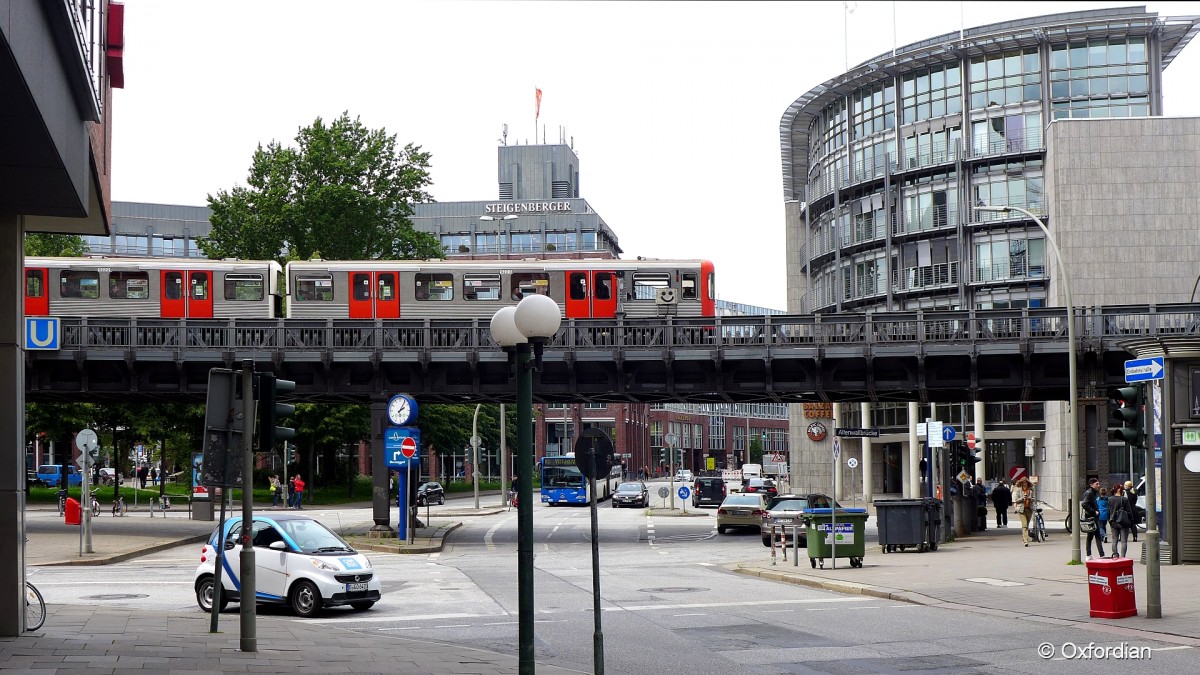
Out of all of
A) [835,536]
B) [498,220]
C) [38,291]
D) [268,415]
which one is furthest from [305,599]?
[498,220]

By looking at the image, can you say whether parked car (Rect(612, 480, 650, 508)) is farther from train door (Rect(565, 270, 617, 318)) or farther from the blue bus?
train door (Rect(565, 270, 617, 318))

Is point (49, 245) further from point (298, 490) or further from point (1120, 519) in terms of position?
point (1120, 519)

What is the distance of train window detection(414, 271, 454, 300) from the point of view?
1731 inches

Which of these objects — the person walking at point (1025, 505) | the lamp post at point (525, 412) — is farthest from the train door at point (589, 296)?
the lamp post at point (525, 412)

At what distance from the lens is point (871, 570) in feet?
85.2

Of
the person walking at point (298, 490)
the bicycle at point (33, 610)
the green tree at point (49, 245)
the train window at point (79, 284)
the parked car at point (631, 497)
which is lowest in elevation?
the parked car at point (631, 497)

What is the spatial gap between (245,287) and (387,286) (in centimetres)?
507

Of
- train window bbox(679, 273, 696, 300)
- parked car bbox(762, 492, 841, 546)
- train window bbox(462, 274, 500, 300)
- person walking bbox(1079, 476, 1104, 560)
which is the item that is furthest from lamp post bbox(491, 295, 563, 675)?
train window bbox(462, 274, 500, 300)

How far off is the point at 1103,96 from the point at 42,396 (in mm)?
52508

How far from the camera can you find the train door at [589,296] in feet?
142

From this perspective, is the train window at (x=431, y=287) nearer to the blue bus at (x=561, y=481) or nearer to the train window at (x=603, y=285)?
the train window at (x=603, y=285)

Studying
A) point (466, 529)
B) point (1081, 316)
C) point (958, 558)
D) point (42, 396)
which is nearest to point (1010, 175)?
point (1081, 316)

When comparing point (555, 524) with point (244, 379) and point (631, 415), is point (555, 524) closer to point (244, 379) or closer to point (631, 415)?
point (244, 379)

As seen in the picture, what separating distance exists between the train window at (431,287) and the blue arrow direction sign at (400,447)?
8481 mm
